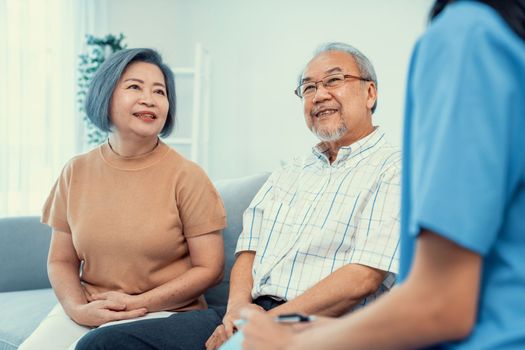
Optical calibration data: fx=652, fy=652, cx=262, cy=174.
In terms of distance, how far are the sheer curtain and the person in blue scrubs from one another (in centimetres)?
324

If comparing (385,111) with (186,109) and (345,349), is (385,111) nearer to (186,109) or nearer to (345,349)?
(186,109)

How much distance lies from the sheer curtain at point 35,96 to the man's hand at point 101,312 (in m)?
1.93

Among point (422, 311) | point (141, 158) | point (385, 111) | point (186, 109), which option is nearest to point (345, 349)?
point (422, 311)

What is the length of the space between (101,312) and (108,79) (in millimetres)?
702

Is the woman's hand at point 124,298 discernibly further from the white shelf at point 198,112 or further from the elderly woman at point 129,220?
the white shelf at point 198,112

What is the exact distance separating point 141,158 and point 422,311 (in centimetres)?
144

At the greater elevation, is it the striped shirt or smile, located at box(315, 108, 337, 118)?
smile, located at box(315, 108, 337, 118)

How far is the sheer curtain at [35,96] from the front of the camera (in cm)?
356

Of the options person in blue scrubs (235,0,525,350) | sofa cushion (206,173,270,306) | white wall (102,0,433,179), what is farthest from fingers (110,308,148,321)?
white wall (102,0,433,179)

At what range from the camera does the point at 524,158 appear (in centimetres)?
65

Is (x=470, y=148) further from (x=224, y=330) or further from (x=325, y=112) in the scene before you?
(x=325, y=112)

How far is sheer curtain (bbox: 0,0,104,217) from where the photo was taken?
3.56 meters

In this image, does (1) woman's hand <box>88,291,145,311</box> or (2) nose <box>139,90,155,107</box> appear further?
(2) nose <box>139,90,155,107</box>

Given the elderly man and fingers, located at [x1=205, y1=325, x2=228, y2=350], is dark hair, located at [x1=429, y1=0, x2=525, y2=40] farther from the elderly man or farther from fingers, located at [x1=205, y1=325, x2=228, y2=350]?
fingers, located at [x1=205, y1=325, x2=228, y2=350]
